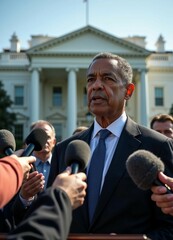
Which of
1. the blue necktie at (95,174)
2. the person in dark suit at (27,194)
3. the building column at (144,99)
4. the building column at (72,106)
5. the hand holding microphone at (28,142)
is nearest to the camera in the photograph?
the blue necktie at (95,174)

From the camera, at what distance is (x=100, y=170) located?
9.40ft

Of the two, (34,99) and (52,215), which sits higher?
(34,99)

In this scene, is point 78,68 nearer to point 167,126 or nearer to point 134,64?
point 134,64

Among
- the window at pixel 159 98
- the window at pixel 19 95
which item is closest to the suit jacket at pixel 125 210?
the window at pixel 19 95

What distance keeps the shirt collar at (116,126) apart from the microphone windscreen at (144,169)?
3.24ft

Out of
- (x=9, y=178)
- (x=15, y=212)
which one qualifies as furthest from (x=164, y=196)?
(x=15, y=212)

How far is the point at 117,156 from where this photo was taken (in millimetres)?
2875

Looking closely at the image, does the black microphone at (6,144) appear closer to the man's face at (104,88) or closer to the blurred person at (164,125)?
the man's face at (104,88)

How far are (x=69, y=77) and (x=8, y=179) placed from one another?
3715 cm

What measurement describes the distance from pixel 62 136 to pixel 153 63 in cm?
1317

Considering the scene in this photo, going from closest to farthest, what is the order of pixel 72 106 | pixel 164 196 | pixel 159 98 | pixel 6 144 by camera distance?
1. pixel 164 196
2. pixel 6 144
3. pixel 72 106
4. pixel 159 98

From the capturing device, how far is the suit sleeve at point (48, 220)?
1.59 m

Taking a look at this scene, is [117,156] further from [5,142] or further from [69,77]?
[69,77]

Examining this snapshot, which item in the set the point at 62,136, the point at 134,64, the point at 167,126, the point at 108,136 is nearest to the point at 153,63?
the point at 134,64
